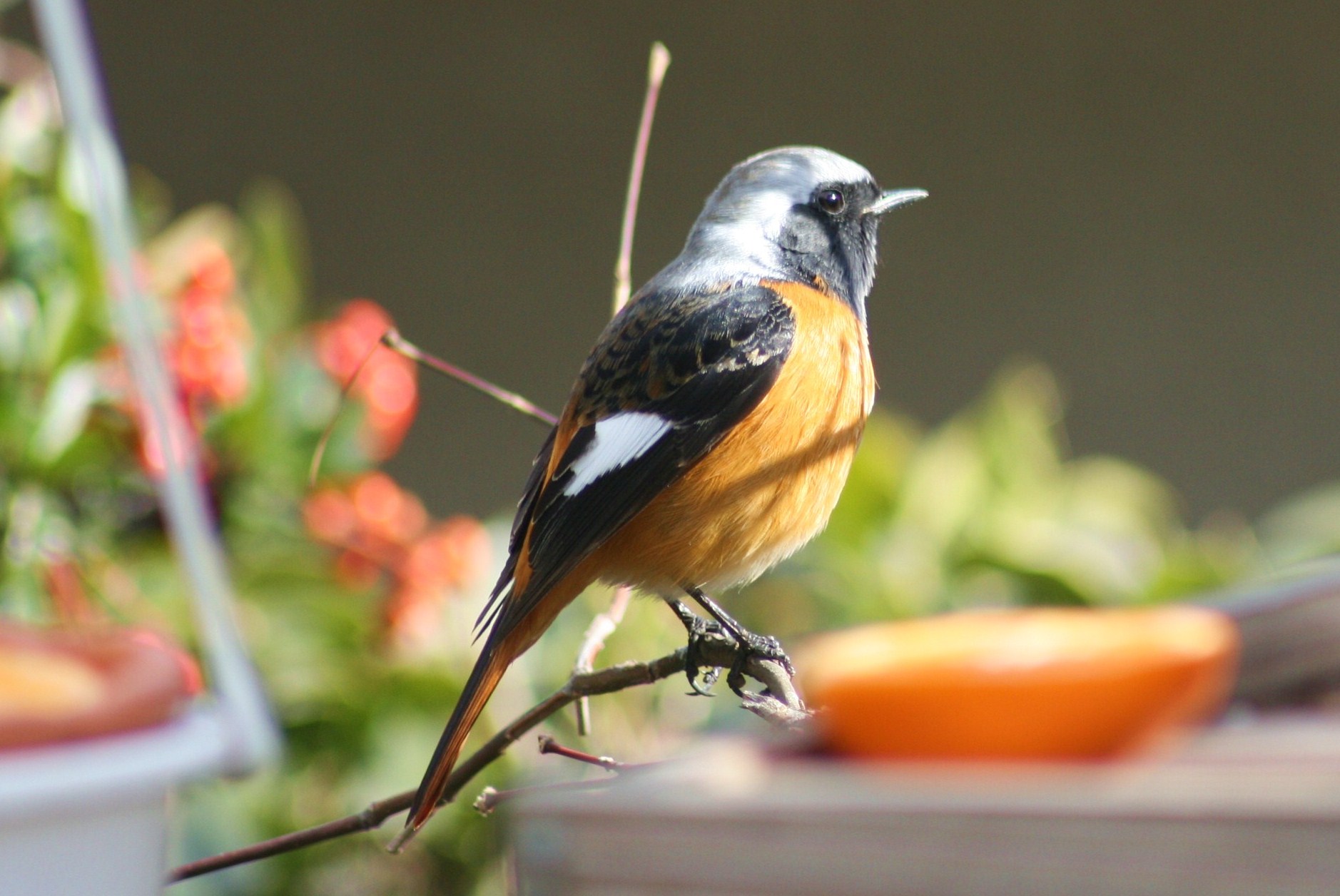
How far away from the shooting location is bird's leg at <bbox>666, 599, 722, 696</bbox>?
1935 mm

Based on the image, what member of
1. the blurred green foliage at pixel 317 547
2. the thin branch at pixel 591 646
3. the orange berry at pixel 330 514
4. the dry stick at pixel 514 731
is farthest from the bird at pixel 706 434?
the orange berry at pixel 330 514

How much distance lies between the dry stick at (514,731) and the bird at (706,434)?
0.47 meters

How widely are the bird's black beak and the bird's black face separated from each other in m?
0.01

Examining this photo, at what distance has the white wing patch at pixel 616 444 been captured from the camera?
1.98m

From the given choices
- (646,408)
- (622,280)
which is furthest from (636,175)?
(646,408)

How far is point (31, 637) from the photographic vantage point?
741 mm

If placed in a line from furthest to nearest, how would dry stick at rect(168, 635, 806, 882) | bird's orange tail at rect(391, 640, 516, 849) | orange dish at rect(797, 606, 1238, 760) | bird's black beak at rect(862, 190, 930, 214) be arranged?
bird's black beak at rect(862, 190, 930, 214) → bird's orange tail at rect(391, 640, 516, 849) → dry stick at rect(168, 635, 806, 882) → orange dish at rect(797, 606, 1238, 760)

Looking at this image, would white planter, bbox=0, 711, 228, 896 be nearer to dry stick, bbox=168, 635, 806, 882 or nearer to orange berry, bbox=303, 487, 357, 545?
dry stick, bbox=168, 635, 806, 882

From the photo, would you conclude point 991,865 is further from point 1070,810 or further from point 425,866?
point 425,866

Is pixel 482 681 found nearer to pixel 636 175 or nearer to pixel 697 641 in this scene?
pixel 697 641

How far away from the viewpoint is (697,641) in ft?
6.63

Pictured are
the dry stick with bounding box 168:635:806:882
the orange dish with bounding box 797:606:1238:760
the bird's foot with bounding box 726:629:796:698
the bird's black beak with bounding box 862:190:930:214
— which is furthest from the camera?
the bird's black beak with bounding box 862:190:930:214

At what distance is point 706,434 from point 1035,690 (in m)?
1.45

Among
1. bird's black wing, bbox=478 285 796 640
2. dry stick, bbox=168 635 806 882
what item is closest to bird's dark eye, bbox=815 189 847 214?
bird's black wing, bbox=478 285 796 640
